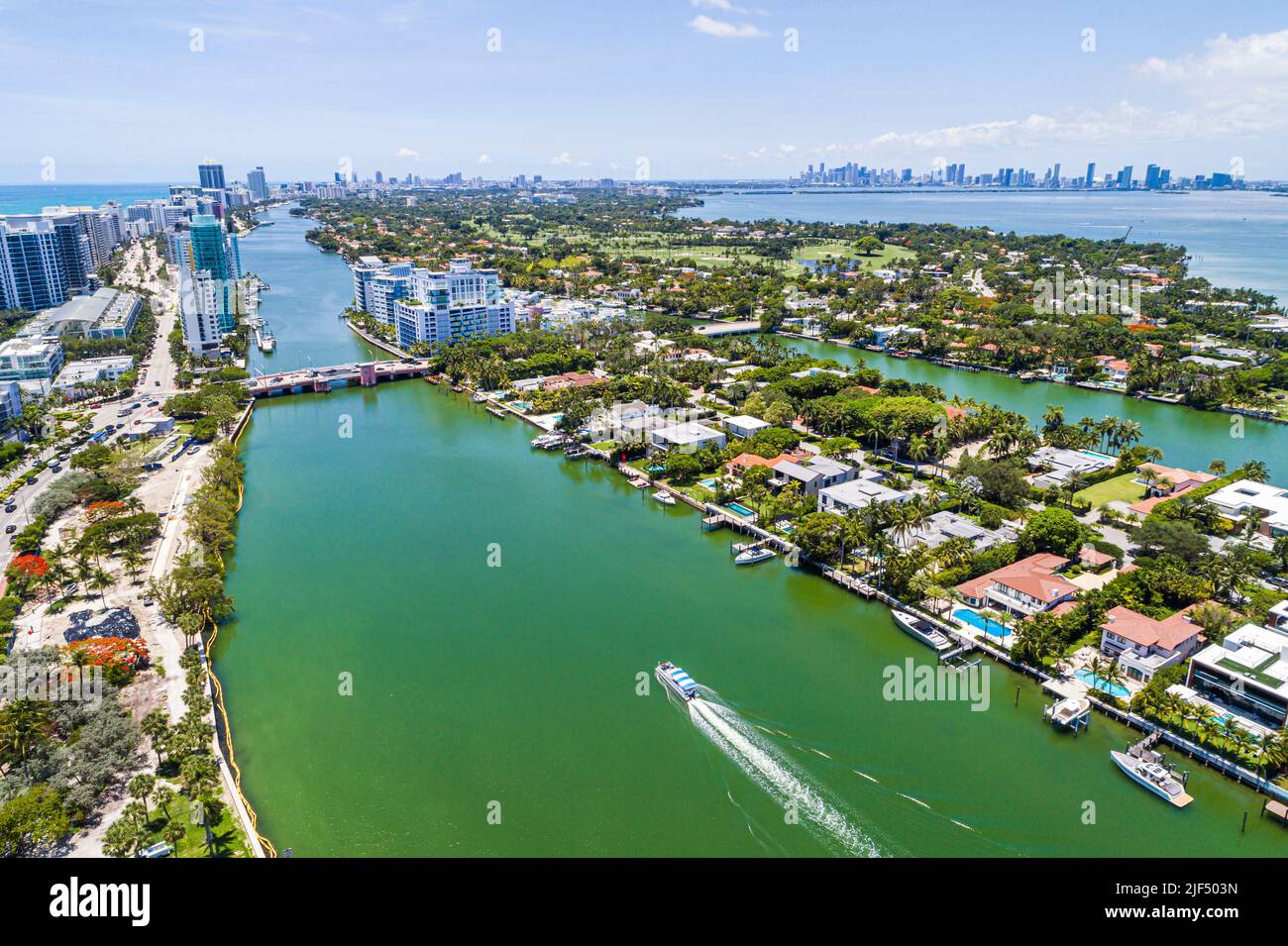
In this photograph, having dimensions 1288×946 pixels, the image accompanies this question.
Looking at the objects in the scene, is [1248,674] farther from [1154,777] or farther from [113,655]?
[113,655]

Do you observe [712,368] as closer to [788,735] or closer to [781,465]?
[781,465]

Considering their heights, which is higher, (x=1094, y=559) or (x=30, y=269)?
(x=30, y=269)

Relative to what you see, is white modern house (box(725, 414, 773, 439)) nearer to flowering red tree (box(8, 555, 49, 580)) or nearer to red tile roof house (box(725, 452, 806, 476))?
red tile roof house (box(725, 452, 806, 476))

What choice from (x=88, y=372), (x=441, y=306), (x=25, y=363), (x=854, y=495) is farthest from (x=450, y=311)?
(x=854, y=495)

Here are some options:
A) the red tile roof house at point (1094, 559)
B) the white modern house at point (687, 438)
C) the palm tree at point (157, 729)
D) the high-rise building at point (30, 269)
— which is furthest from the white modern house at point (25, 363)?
the red tile roof house at point (1094, 559)

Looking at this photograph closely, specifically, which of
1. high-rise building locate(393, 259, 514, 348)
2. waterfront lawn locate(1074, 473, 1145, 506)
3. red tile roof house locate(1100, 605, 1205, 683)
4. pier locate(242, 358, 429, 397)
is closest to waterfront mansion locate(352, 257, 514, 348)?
high-rise building locate(393, 259, 514, 348)

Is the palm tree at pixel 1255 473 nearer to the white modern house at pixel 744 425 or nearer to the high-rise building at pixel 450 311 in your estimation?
the white modern house at pixel 744 425
